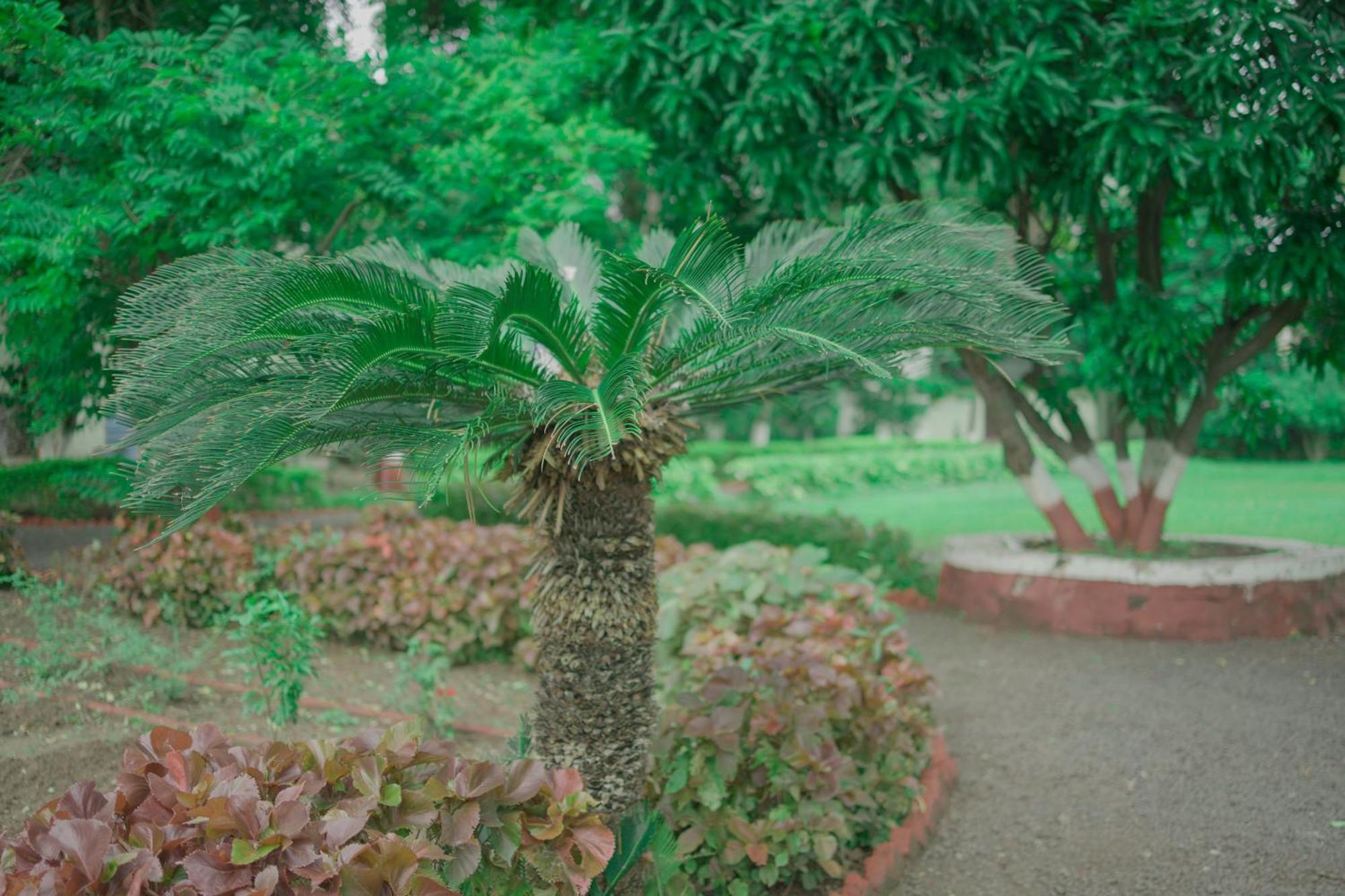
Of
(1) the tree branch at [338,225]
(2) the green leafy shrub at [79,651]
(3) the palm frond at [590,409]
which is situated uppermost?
(1) the tree branch at [338,225]

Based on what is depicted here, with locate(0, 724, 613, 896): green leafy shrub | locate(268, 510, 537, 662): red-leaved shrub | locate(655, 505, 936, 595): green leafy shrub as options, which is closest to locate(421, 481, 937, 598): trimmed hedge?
locate(655, 505, 936, 595): green leafy shrub

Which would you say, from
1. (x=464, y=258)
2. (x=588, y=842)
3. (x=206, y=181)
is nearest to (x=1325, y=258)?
(x=464, y=258)

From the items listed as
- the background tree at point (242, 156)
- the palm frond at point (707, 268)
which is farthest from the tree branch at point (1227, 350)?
the palm frond at point (707, 268)

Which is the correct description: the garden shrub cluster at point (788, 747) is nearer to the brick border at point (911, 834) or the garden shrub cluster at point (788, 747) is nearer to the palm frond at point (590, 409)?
the brick border at point (911, 834)

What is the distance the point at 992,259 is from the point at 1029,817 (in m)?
2.34

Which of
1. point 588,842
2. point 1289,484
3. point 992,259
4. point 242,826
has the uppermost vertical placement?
point 992,259

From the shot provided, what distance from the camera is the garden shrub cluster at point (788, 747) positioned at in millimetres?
3332

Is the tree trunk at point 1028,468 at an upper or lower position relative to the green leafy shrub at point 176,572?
upper

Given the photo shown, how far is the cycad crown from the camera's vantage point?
8.41 feet

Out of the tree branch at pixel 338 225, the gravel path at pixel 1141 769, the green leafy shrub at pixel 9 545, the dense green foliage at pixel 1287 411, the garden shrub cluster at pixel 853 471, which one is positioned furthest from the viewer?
the garden shrub cluster at pixel 853 471

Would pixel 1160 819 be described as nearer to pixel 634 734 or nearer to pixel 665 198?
pixel 634 734

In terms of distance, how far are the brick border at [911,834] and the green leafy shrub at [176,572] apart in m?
3.06

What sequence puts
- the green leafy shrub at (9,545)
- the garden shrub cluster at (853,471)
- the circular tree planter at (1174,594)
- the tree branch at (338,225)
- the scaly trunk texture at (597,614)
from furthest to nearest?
the garden shrub cluster at (853,471), the circular tree planter at (1174,594), the tree branch at (338,225), the green leafy shrub at (9,545), the scaly trunk texture at (597,614)

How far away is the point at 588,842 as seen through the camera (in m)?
2.48
